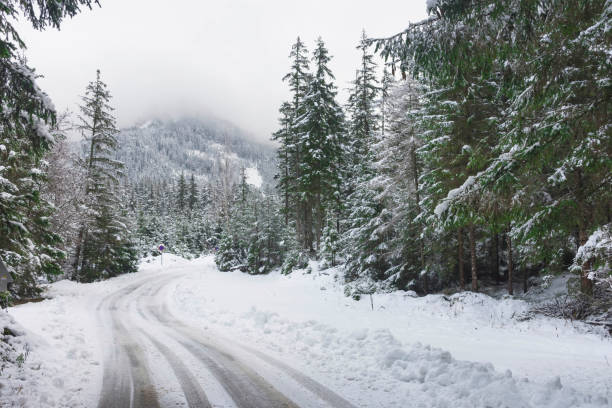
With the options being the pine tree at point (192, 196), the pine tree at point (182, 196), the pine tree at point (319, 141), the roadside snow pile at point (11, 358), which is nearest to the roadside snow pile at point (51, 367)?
the roadside snow pile at point (11, 358)

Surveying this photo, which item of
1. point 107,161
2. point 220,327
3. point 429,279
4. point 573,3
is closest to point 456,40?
point 573,3

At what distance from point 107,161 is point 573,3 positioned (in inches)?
1107

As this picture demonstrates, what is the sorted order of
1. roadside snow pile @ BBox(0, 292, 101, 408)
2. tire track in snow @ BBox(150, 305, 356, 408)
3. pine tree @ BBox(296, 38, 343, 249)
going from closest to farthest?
1. roadside snow pile @ BBox(0, 292, 101, 408)
2. tire track in snow @ BBox(150, 305, 356, 408)
3. pine tree @ BBox(296, 38, 343, 249)

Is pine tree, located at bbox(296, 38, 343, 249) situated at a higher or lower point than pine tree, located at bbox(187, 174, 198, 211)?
lower

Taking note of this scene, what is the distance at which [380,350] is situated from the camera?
26.4 ft

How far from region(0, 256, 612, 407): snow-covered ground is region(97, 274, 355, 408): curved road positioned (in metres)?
0.15

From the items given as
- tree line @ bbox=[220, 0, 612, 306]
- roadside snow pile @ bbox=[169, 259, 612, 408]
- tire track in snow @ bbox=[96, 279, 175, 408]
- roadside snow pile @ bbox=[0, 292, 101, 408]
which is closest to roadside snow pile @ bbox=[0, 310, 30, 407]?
roadside snow pile @ bbox=[0, 292, 101, 408]

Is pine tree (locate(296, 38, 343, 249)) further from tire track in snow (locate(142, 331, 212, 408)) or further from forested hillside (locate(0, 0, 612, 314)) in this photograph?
tire track in snow (locate(142, 331, 212, 408))

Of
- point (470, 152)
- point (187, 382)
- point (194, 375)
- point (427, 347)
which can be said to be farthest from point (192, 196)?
point (427, 347)

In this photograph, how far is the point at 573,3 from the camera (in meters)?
5.73

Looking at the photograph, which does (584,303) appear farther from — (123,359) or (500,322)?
(123,359)

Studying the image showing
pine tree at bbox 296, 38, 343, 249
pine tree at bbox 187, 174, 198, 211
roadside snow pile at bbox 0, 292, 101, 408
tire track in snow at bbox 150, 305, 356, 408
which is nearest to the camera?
roadside snow pile at bbox 0, 292, 101, 408

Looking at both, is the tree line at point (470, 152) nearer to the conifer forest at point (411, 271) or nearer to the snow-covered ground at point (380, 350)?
the conifer forest at point (411, 271)

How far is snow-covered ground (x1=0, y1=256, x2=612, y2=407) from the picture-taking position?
562 centimetres
